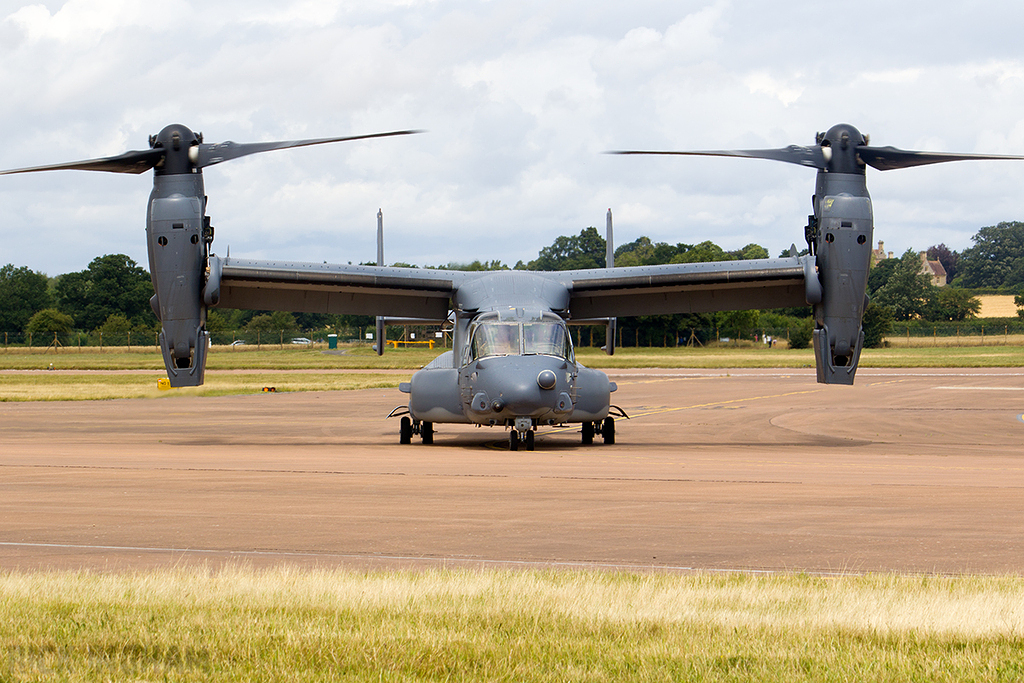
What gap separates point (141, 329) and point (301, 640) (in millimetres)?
106787

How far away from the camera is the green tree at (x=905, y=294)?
114125 mm

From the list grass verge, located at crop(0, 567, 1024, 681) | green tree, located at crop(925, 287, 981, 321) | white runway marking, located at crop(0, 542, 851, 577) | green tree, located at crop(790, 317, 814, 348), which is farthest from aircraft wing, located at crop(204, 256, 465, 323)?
green tree, located at crop(925, 287, 981, 321)

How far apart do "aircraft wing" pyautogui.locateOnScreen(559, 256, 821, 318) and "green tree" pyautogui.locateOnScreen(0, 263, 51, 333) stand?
4165 inches

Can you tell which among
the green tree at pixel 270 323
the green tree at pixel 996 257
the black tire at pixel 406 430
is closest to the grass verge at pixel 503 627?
the black tire at pixel 406 430

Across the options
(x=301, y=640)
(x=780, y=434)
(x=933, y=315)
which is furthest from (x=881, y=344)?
(x=301, y=640)

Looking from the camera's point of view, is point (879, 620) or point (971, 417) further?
point (971, 417)

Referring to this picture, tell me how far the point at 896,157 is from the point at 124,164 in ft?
47.0

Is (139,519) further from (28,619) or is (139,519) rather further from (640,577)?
(640,577)

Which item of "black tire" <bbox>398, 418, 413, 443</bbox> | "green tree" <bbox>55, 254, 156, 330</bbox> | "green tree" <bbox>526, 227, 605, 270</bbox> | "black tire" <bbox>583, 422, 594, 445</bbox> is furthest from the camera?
"green tree" <bbox>526, 227, 605, 270</bbox>

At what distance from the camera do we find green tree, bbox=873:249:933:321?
114 meters

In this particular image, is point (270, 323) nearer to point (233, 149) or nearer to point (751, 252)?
point (751, 252)

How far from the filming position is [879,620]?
19.4 feet

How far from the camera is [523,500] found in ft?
35.0

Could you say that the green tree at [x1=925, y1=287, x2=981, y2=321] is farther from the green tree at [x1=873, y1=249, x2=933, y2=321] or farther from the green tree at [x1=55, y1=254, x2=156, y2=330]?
the green tree at [x1=55, y1=254, x2=156, y2=330]
